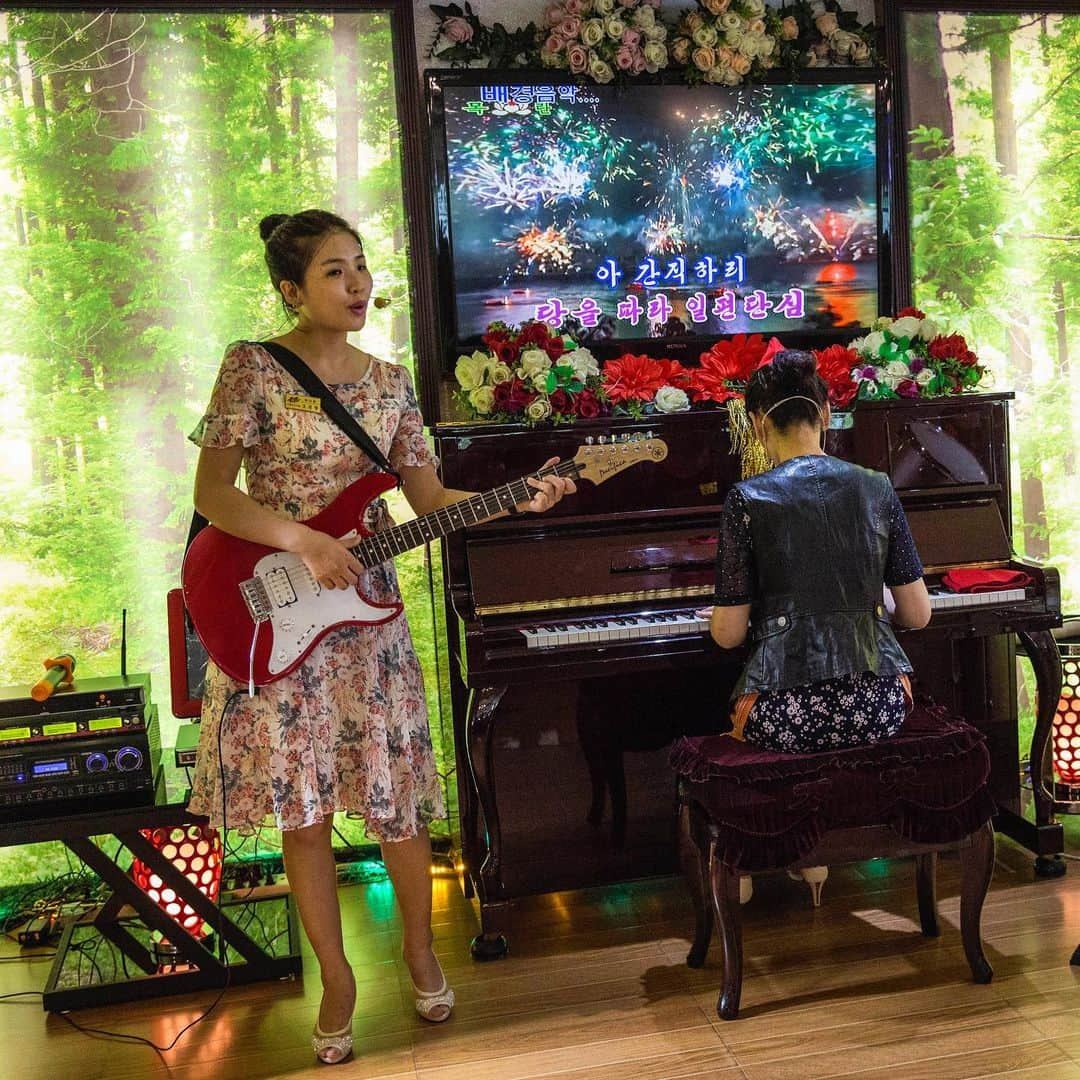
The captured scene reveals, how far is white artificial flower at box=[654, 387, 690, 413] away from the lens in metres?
3.46

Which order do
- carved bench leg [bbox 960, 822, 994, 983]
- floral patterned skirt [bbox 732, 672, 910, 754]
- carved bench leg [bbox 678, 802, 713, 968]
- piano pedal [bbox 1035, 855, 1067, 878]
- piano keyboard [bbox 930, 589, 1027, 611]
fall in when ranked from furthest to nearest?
piano pedal [bbox 1035, 855, 1067, 878] < piano keyboard [bbox 930, 589, 1027, 611] < carved bench leg [bbox 678, 802, 713, 968] < carved bench leg [bbox 960, 822, 994, 983] < floral patterned skirt [bbox 732, 672, 910, 754]

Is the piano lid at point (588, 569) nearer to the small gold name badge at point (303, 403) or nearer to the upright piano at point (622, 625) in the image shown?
the upright piano at point (622, 625)

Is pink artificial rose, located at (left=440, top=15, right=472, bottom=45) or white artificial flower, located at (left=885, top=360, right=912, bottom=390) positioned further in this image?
pink artificial rose, located at (left=440, top=15, right=472, bottom=45)

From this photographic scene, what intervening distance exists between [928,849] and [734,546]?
2.86 feet

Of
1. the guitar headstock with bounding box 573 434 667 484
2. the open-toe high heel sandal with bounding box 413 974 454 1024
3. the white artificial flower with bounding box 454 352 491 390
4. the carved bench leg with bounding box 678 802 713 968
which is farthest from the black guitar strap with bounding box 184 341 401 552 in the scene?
the open-toe high heel sandal with bounding box 413 974 454 1024

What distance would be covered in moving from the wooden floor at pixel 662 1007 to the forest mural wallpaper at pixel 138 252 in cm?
104

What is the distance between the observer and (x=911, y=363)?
367cm

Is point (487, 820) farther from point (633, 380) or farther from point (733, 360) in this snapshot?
point (733, 360)

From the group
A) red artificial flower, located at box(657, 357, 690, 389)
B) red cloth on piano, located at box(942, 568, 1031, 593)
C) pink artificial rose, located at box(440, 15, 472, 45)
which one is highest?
pink artificial rose, located at box(440, 15, 472, 45)

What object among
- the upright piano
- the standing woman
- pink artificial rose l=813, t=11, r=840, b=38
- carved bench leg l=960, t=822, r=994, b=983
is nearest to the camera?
the standing woman

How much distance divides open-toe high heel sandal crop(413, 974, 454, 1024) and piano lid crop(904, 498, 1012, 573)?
1.73 metres

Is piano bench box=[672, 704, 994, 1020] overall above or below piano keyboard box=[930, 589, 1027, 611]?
below

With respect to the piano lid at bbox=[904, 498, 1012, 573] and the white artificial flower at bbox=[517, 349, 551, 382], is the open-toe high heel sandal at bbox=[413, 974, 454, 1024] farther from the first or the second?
the piano lid at bbox=[904, 498, 1012, 573]

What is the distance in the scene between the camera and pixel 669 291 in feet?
12.7
